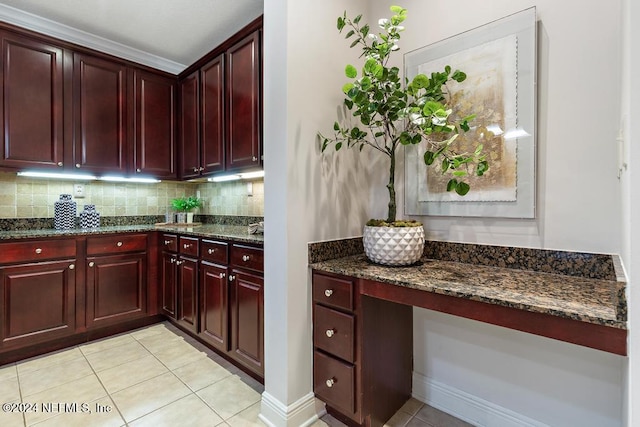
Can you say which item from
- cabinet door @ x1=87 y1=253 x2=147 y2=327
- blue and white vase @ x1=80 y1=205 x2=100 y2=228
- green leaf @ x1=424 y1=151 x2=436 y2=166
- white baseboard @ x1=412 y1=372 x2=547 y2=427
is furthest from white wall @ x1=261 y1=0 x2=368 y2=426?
blue and white vase @ x1=80 y1=205 x2=100 y2=228

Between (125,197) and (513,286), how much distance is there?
11.1 feet

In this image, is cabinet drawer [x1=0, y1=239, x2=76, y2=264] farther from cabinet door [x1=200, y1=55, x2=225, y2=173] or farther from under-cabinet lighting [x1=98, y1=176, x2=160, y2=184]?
cabinet door [x1=200, y1=55, x2=225, y2=173]

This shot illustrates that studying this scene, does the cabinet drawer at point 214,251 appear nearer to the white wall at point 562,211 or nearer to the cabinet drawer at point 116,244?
the cabinet drawer at point 116,244

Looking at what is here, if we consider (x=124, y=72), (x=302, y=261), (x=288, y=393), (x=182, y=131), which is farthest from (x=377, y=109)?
(x=124, y=72)

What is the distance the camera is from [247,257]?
74.4 inches

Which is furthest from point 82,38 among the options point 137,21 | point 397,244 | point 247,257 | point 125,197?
point 397,244

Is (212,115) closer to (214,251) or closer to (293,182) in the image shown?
(214,251)

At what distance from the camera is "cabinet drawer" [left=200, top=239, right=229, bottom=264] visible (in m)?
2.08

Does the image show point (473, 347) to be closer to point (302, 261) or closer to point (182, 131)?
point (302, 261)

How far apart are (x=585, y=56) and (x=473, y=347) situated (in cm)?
136

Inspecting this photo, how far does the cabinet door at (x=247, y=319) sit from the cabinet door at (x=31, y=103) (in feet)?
6.15

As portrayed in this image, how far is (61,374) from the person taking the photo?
2.04 m

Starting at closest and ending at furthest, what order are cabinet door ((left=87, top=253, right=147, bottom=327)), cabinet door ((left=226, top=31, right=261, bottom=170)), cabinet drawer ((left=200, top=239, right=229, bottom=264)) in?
cabinet drawer ((left=200, top=239, right=229, bottom=264)) < cabinet door ((left=226, top=31, right=261, bottom=170)) < cabinet door ((left=87, top=253, right=147, bottom=327))

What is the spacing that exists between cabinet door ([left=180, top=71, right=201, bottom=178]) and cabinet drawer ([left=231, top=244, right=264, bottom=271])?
121 cm
